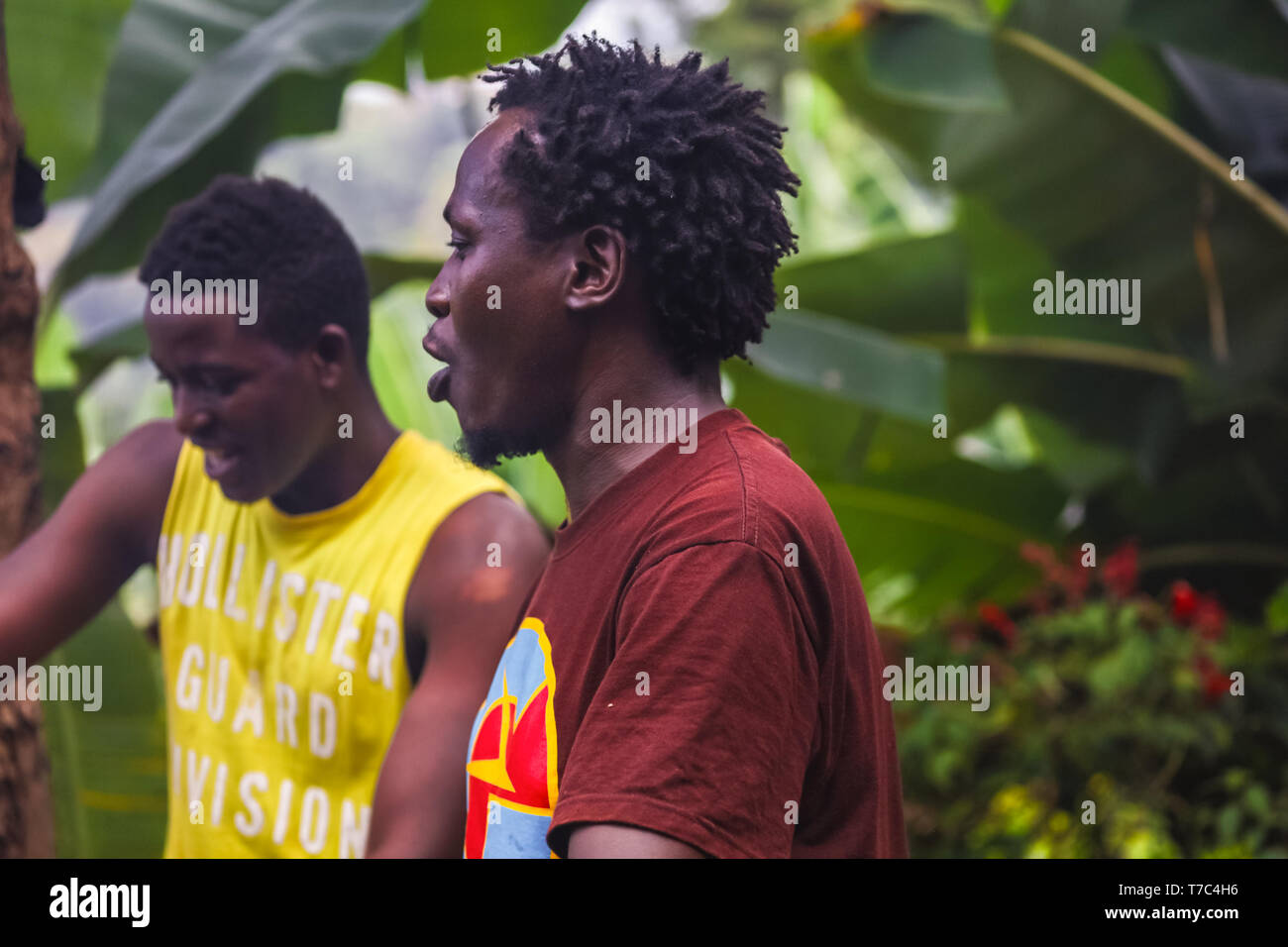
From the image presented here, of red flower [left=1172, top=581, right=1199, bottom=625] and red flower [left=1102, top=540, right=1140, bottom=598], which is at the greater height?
red flower [left=1102, top=540, right=1140, bottom=598]

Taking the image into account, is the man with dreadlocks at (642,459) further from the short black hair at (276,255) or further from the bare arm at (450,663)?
the short black hair at (276,255)

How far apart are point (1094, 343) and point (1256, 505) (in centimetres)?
87

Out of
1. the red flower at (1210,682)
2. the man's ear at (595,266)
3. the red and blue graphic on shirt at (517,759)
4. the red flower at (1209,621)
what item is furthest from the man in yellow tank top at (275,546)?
the red flower at (1209,621)

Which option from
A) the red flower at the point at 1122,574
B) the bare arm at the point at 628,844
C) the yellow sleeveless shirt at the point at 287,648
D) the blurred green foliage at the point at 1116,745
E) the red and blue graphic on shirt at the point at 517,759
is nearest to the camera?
the bare arm at the point at 628,844

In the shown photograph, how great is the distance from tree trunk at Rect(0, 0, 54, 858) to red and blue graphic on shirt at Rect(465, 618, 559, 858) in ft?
4.06

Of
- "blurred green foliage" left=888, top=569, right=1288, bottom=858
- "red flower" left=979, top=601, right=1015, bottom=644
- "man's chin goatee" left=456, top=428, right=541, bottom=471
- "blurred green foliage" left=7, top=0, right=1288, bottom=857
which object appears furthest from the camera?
"red flower" left=979, top=601, right=1015, bottom=644

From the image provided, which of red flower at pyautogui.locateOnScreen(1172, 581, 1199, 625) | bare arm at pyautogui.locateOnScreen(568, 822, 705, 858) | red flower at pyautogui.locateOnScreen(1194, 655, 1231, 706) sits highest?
red flower at pyautogui.locateOnScreen(1172, 581, 1199, 625)

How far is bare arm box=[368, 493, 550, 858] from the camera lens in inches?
75.8

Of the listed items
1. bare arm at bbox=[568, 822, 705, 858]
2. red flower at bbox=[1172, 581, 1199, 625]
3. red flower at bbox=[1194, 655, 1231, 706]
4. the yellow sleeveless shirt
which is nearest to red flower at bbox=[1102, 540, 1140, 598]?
red flower at bbox=[1172, 581, 1199, 625]

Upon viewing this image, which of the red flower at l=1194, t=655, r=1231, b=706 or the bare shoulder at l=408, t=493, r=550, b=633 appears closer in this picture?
the bare shoulder at l=408, t=493, r=550, b=633

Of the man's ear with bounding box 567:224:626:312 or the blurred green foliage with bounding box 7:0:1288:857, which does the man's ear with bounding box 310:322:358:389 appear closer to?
the blurred green foliage with bounding box 7:0:1288:857

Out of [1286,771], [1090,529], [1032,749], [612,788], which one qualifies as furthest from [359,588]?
[1090,529]

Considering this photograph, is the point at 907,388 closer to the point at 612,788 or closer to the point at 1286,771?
the point at 1286,771

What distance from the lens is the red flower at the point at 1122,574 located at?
14.0 feet
